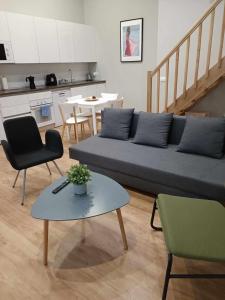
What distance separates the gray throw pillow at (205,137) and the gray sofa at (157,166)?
72 mm

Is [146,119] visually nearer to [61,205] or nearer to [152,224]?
[152,224]

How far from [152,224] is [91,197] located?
2.11ft

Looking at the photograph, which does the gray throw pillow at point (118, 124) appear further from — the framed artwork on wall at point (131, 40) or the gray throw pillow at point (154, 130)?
the framed artwork on wall at point (131, 40)

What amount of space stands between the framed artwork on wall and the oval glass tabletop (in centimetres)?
420

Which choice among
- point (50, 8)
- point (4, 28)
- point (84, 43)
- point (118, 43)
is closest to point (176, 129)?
point (4, 28)

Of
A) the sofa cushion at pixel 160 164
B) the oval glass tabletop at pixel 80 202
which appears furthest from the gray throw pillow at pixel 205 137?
the oval glass tabletop at pixel 80 202

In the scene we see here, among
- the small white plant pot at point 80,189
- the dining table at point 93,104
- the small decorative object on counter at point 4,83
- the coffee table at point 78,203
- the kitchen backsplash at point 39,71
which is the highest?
the kitchen backsplash at point 39,71

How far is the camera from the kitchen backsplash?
15.3ft

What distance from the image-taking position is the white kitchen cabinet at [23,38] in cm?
416

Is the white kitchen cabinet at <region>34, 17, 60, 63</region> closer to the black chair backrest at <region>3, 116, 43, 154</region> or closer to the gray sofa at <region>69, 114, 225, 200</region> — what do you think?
the black chair backrest at <region>3, 116, 43, 154</region>

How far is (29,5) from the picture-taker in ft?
15.4

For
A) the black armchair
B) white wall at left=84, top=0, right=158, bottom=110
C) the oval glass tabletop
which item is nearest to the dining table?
the black armchair

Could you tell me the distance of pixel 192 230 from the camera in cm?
132

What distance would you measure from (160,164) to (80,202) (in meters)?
0.92
